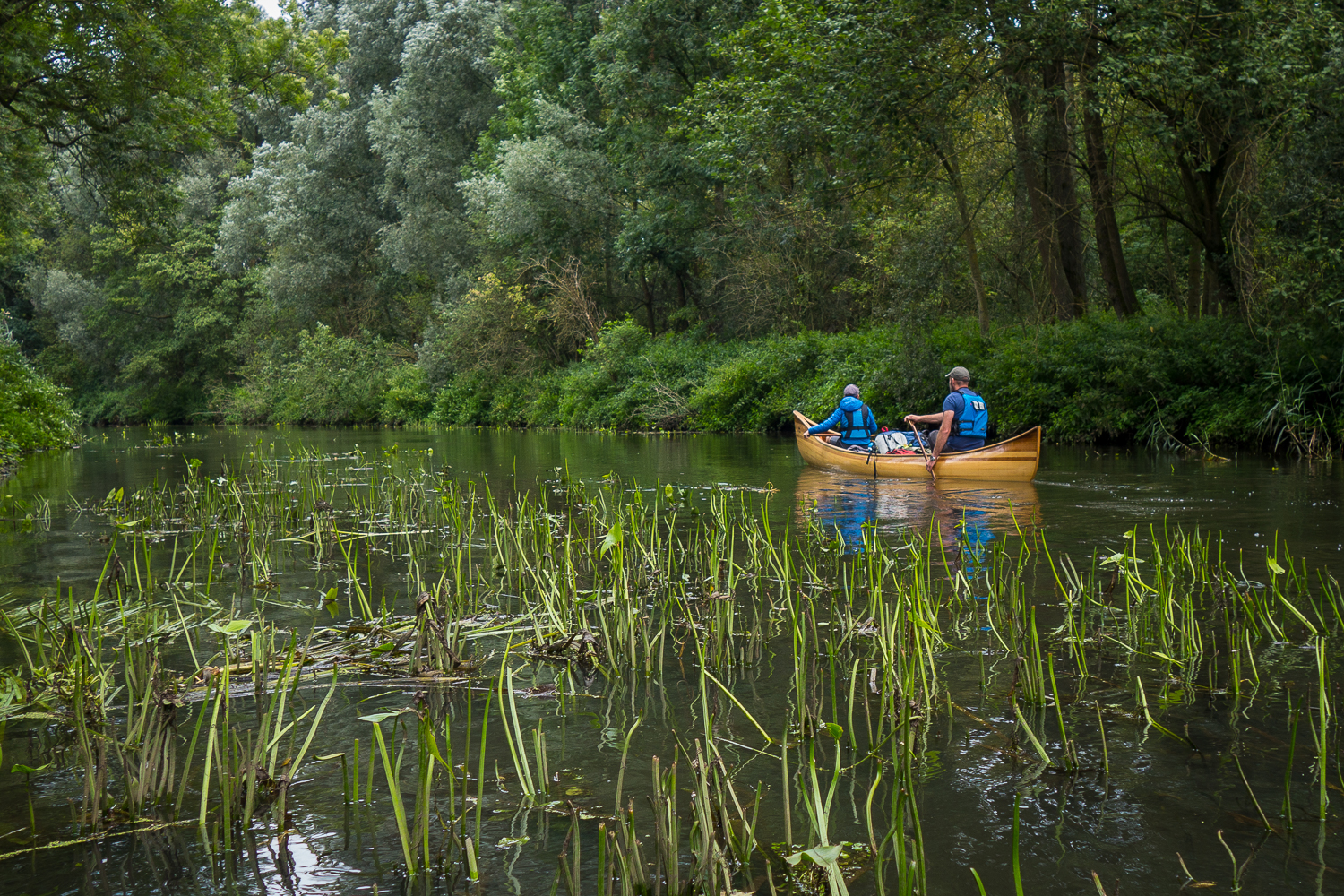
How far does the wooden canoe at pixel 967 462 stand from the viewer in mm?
12953

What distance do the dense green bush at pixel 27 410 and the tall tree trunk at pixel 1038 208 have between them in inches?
760

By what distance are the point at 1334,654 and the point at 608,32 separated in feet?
103

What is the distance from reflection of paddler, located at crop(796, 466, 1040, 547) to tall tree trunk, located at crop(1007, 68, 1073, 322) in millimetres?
8558

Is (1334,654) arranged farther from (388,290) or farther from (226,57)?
(388,290)

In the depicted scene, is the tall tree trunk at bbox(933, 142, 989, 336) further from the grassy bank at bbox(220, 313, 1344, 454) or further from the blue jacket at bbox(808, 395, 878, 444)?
the blue jacket at bbox(808, 395, 878, 444)

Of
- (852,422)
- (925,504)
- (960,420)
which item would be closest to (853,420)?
(852,422)

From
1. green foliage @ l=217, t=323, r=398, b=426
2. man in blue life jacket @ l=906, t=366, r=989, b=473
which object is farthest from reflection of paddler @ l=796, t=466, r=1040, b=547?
green foliage @ l=217, t=323, r=398, b=426

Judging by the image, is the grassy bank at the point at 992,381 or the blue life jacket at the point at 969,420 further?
the grassy bank at the point at 992,381

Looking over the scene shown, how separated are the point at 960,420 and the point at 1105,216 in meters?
8.76

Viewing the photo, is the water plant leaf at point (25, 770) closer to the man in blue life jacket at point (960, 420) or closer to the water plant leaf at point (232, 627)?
the water plant leaf at point (232, 627)

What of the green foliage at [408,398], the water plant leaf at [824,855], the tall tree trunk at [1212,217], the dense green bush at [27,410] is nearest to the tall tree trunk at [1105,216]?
the tall tree trunk at [1212,217]

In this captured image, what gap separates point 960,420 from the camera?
46.2 feet

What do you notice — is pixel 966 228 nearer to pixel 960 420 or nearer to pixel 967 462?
pixel 960 420

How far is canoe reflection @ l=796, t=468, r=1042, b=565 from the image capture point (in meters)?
9.18
